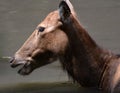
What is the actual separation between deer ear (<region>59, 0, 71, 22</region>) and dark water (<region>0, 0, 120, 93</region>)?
7.74 feet

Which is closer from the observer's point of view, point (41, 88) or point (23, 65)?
point (23, 65)

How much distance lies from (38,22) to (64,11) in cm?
383

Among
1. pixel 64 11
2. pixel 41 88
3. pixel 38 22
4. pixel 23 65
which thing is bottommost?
pixel 41 88

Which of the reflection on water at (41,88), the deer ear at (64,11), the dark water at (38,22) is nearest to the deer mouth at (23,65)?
the deer ear at (64,11)

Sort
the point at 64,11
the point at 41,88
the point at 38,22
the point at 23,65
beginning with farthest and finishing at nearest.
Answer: the point at 38,22, the point at 41,88, the point at 23,65, the point at 64,11

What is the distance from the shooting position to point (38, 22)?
11336 mm

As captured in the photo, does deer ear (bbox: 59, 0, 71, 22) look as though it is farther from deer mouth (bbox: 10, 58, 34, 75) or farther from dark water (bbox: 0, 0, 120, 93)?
dark water (bbox: 0, 0, 120, 93)

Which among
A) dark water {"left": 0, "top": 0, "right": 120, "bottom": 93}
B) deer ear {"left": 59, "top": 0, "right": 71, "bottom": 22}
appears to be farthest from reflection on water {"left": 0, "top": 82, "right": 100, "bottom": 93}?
deer ear {"left": 59, "top": 0, "right": 71, "bottom": 22}

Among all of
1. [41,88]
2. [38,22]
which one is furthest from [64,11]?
[38,22]

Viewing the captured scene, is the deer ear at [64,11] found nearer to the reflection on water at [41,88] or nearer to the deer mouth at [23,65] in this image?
the deer mouth at [23,65]

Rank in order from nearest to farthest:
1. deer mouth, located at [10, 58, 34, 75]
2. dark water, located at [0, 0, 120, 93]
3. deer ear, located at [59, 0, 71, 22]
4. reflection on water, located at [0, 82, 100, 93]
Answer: deer ear, located at [59, 0, 71, 22] → deer mouth, located at [10, 58, 34, 75] → reflection on water, located at [0, 82, 100, 93] → dark water, located at [0, 0, 120, 93]

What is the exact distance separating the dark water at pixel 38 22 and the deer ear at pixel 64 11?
2359mm

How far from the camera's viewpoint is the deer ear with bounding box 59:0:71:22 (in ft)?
24.7

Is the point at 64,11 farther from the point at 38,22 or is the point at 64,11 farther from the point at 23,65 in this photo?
the point at 38,22
